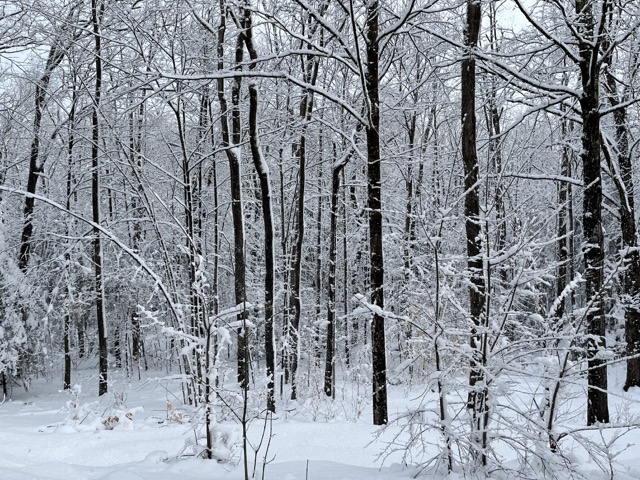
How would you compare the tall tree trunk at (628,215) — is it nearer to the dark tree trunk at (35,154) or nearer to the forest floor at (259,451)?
the forest floor at (259,451)

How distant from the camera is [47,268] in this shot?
51.1 feet

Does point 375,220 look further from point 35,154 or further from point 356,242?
point 356,242

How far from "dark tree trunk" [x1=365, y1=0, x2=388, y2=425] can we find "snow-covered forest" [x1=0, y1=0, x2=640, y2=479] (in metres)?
0.03

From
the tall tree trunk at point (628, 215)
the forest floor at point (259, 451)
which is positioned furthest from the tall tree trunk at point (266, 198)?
the tall tree trunk at point (628, 215)

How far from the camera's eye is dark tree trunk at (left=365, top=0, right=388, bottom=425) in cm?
595

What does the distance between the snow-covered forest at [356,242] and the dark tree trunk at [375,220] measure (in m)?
0.03

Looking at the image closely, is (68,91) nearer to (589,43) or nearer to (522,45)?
(522,45)

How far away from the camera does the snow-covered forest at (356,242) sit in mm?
3438

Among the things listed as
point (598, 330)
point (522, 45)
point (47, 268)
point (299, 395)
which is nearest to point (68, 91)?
point (47, 268)

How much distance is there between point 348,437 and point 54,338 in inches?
761

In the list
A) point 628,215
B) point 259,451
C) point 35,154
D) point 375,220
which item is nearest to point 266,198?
point 375,220

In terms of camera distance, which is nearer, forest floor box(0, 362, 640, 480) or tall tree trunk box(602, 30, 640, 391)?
forest floor box(0, 362, 640, 480)

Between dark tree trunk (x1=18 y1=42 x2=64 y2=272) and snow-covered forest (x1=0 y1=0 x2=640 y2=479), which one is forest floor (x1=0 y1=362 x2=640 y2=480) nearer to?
snow-covered forest (x1=0 y1=0 x2=640 y2=479)

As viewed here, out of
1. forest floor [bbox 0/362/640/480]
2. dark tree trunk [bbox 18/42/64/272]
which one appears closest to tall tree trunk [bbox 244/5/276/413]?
forest floor [bbox 0/362/640/480]
